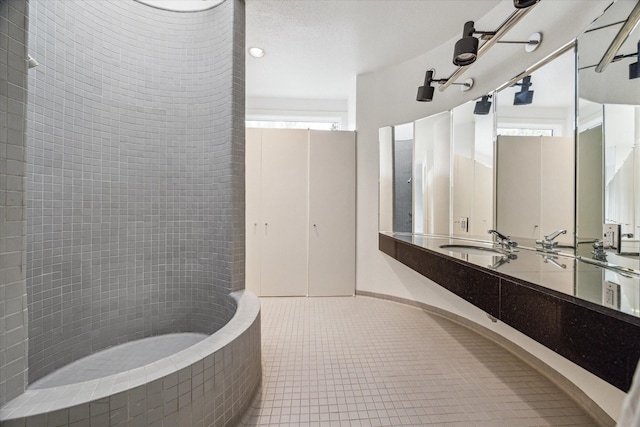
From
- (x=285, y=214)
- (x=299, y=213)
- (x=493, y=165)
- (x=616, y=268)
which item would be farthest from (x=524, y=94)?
(x=285, y=214)

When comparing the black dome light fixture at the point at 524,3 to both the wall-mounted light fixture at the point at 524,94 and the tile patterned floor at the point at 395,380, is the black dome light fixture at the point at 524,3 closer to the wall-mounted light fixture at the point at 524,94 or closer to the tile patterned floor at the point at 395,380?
the wall-mounted light fixture at the point at 524,94

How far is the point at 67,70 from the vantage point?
62.9 inches

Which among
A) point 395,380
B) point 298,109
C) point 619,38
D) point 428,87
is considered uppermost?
point 298,109

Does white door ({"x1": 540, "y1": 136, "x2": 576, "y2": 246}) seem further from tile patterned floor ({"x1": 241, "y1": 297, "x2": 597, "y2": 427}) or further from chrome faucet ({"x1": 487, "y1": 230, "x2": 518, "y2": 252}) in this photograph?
tile patterned floor ({"x1": 241, "y1": 297, "x2": 597, "y2": 427})

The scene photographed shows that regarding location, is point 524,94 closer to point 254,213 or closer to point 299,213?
point 299,213

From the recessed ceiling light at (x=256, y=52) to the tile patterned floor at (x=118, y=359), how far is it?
8.30 feet

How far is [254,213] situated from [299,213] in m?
0.52

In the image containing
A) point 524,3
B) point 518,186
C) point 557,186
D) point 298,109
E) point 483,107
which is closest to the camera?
point 524,3

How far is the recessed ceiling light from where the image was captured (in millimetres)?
2571

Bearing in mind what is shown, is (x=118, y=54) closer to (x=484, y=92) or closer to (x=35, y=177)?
(x=35, y=177)

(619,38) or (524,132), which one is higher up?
(619,38)

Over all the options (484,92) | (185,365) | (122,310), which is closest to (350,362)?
(185,365)

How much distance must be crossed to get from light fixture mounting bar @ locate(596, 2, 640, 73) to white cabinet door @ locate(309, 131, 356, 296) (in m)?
2.12

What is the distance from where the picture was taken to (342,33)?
234 centimetres
